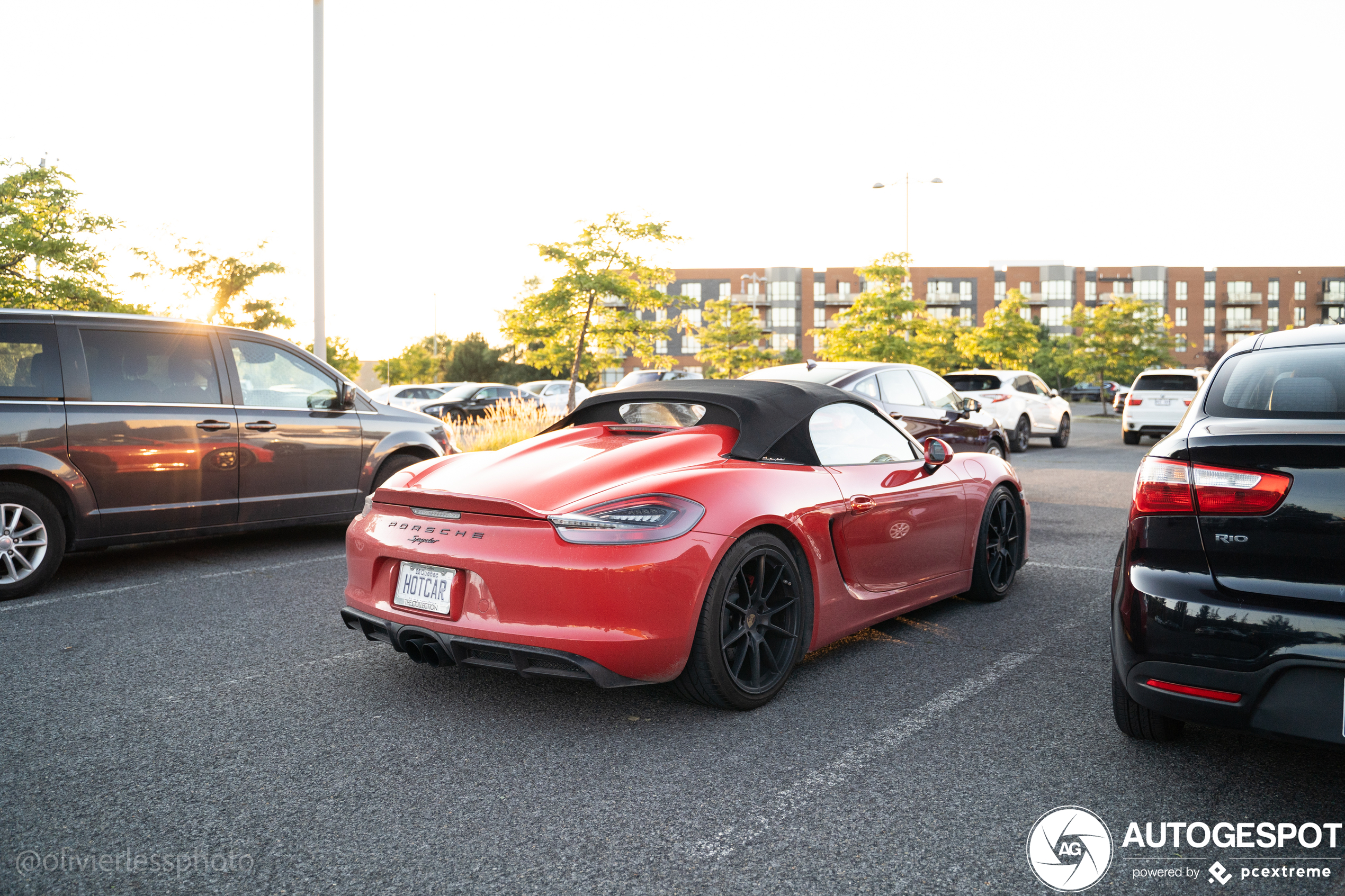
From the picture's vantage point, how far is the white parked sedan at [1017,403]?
19.1m

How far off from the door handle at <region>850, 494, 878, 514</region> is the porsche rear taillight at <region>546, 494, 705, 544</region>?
1.04 meters

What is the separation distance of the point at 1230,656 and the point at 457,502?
2710 millimetres

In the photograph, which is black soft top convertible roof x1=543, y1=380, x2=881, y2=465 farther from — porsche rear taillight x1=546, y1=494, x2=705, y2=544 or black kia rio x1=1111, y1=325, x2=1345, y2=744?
black kia rio x1=1111, y1=325, x2=1345, y2=744

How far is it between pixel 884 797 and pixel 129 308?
1891 centimetres

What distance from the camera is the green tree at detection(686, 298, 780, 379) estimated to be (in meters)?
57.4

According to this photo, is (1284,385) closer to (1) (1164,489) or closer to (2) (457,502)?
(1) (1164,489)

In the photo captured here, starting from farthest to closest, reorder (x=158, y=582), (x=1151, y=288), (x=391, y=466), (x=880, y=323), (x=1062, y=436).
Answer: (x=1151, y=288) → (x=880, y=323) → (x=1062, y=436) → (x=391, y=466) → (x=158, y=582)

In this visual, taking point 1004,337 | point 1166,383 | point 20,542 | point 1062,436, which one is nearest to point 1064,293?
point 1004,337

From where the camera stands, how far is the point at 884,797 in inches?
123

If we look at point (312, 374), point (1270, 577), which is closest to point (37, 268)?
point (312, 374)

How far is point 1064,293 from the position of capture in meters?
104

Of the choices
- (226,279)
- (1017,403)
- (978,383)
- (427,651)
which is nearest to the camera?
(427,651)

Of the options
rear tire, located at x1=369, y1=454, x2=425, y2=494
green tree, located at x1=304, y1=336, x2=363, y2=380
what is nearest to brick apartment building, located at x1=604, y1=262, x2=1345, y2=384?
green tree, located at x1=304, y1=336, x2=363, y2=380

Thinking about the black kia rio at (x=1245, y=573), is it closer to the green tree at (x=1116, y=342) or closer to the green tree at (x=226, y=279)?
the green tree at (x=226, y=279)
